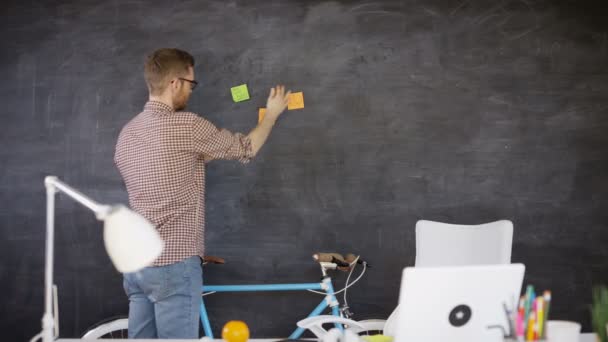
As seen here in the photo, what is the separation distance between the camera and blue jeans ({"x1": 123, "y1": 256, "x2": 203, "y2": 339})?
241 cm

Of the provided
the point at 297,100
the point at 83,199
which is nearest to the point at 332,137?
the point at 297,100

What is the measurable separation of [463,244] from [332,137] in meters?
1.03

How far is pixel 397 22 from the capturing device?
11.5 ft

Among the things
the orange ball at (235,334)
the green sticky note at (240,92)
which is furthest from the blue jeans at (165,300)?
the green sticky note at (240,92)

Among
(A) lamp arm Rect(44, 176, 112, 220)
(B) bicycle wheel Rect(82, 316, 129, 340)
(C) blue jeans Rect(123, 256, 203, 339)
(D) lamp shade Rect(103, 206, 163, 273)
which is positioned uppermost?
(A) lamp arm Rect(44, 176, 112, 220)

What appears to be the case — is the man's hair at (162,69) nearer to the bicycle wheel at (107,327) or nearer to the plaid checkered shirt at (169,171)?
the plaid checkered shirt at (169,171)

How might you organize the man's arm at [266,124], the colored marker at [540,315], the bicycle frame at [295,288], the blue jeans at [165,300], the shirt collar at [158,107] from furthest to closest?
the bicycle frame at [295,288], the man's arm at [266,124], the shirt collar at [158,107], the blue jeans at [165,300], the colored marker at [540,315]

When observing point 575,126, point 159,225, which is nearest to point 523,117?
point 575,126

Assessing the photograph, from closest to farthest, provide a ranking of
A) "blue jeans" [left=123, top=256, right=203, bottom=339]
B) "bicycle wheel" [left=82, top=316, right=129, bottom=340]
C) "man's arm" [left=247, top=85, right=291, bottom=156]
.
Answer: "blue jeans" [left=123, top=256, right=203, bottom=339] < "man's arm" [left=247, top=85, right=291, bottom=156] < "bicycle wheel" [left=82, top=316, right=129, bottom=340]

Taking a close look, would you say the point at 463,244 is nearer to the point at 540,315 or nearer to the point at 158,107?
the point at 540,315

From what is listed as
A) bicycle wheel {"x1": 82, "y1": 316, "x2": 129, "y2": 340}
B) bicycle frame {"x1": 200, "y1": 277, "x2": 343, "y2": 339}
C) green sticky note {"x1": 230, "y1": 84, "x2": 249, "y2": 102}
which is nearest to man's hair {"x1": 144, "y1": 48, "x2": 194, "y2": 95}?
green sticky note {"x1": 230, "y1": 84, "x2": 249, "y2": 102}

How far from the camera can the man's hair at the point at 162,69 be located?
2596 millimetres

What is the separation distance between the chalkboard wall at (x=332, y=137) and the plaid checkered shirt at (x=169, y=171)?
3.44 ft

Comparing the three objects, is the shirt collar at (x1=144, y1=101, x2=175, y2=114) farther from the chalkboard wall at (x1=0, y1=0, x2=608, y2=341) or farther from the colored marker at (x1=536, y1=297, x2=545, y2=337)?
the colored marker at (x1=536, y1=297, x2=545, y2=337)
